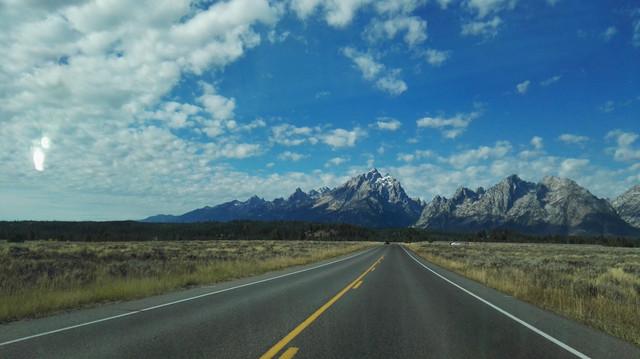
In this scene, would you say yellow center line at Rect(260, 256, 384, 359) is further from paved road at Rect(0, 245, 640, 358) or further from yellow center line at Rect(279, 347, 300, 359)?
yellow center line at Rect(279, 347, 300, 359)

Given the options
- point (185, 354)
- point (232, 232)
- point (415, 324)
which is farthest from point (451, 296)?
point (232, 232)

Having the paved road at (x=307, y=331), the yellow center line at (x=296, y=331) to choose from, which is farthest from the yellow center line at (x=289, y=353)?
the yellow center line at (x=296, y=331)

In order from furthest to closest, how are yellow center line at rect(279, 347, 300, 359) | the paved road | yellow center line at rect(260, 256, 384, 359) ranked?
1. the paved road
2. yellow center line at rect(260, 256, 384, 359)
3. yellow center line at rect(279, 347, 300, 359)

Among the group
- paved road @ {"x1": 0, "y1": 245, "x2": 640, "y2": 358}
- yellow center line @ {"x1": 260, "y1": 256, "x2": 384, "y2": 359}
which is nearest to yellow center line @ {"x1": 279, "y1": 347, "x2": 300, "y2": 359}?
paved road @ {"x1": 0, "y1": 245, "x2": 640, "y2": 358}

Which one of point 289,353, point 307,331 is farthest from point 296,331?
point 289,353

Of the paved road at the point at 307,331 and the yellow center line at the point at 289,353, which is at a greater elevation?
the yellow center line at the point at 289,353

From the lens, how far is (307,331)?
27.6ft

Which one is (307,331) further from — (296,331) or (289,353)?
(289,353)

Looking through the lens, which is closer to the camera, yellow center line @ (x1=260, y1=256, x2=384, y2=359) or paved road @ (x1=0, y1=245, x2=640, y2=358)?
yellow center line @ (x1=260, y1=256, x2=384, y2=359)

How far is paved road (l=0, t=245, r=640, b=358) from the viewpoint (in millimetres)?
6934

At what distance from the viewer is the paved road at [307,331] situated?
22.7ft

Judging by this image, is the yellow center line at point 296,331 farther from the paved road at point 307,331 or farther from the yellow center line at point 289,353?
the yellow center line at point 289,353

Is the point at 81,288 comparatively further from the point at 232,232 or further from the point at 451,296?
the point at 232,232

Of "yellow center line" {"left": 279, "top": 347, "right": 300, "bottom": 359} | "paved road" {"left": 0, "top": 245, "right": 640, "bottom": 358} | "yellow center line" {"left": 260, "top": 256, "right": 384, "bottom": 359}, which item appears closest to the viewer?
"yellow center line" {"left": 279, "top": 347, "right": 300, "bottom": 359}
